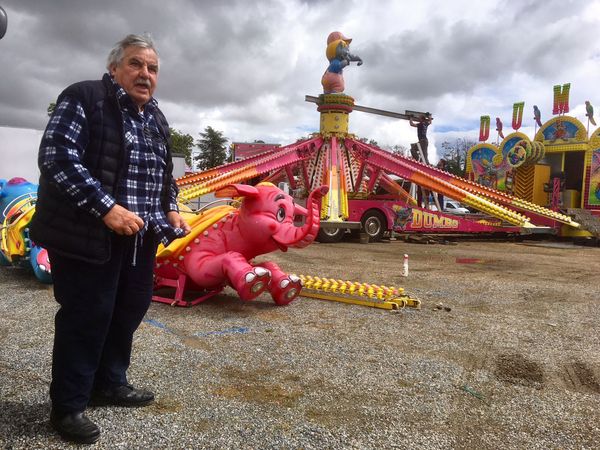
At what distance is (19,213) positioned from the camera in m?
6.36

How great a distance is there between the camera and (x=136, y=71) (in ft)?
7.47

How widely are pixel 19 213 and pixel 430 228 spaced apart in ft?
36.6

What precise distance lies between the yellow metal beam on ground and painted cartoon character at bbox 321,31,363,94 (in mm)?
10272

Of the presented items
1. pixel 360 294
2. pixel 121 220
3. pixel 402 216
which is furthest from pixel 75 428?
pixel 402 216

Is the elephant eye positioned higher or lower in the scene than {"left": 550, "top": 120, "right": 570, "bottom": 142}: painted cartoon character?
lower

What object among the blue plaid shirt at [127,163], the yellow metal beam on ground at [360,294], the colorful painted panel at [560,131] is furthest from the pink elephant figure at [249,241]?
the colorful painted panel at [560,131]

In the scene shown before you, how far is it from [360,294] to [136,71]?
3968 mm

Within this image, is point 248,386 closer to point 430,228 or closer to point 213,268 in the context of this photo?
point 213,268

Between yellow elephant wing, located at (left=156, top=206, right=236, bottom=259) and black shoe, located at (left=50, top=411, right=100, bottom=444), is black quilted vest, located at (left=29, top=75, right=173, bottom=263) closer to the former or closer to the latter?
black shoe, located at (left=50, top=411, right=100, bottom=444)

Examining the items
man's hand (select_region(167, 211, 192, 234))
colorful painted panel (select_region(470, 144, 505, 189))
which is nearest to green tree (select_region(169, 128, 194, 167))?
colorful painted panel (select_region(470, 144, 505, 189))

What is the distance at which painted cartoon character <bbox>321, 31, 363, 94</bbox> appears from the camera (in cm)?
1480

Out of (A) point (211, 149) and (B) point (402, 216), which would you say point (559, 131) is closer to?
(B) point (402, 216)

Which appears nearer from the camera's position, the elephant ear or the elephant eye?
the elephant ear

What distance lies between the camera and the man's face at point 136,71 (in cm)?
227
